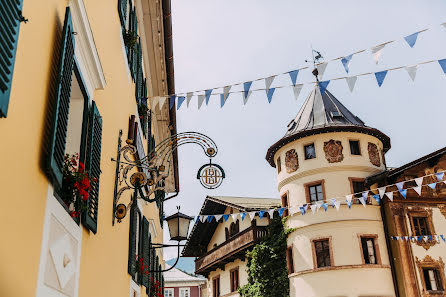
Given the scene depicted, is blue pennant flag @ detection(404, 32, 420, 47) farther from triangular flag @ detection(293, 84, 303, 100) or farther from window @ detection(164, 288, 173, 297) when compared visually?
window @ detection(164, 288, 173, 297)

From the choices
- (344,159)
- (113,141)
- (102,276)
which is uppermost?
(344,159)

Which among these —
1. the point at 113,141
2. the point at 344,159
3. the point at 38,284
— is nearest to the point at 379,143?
the point at 344,159

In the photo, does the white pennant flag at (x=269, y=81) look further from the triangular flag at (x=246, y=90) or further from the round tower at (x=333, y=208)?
the round tower at (x=333, y=208)

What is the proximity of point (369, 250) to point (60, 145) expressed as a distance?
2116cm

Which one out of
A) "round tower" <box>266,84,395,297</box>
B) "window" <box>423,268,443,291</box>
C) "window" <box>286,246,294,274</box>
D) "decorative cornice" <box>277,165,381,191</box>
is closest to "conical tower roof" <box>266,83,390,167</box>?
"round tower" <box>266,84,395,297</box>

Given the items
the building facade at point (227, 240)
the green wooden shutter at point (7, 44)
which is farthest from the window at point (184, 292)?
the green wooden shutter at point (7, 44)

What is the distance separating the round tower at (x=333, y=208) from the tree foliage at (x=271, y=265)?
1.74ft

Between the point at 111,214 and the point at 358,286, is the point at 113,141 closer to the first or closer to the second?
the point at 111,214

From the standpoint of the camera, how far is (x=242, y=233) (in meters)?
27.3

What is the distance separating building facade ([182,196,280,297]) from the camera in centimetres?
2725

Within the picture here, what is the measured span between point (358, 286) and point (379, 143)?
7984mm

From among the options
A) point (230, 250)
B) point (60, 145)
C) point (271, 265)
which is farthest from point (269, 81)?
point (230, 250)

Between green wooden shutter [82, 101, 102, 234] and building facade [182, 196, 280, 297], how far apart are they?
20745 mm

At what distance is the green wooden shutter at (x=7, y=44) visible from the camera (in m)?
2.53
